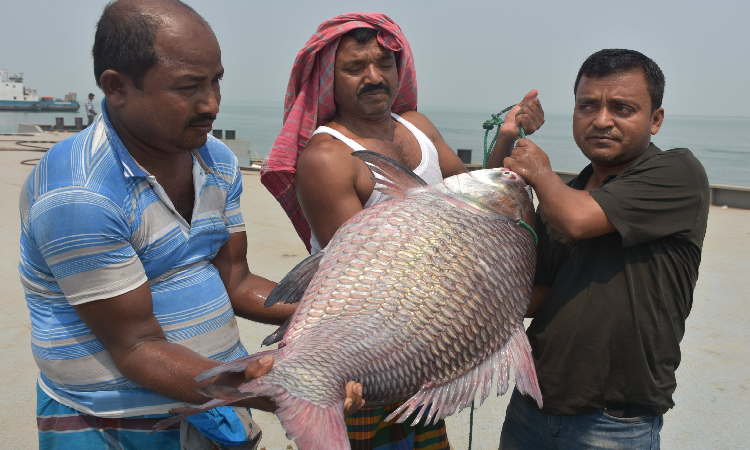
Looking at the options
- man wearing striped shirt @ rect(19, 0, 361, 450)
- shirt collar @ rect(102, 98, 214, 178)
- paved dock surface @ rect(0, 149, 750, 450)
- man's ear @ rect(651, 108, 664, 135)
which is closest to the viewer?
man wearing striped shirt @ rect(19, 0, 361, 450)

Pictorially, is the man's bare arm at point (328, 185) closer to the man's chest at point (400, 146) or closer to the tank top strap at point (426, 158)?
the man's chest at point (400, 146)

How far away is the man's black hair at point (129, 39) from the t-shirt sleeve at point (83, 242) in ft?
1.21

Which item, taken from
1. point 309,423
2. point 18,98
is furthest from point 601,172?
point 18,98

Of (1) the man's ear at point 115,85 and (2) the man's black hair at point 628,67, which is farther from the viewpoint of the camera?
(2) the man's black hair at point 628,67

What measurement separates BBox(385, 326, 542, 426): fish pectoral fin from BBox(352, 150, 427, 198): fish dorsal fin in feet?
1.77

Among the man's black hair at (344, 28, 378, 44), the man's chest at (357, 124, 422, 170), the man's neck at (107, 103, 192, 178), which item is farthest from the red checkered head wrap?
the man's neck at (107, 103, 192, 178)

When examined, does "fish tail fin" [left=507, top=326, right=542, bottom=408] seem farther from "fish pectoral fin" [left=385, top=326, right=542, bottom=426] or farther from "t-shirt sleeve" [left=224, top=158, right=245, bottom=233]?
"t-shirt sleeve" [left=224, top=158, right=245, bottom=233]

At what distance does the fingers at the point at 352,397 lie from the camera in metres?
1.31

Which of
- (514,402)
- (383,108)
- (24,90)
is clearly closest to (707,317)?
(514,402)

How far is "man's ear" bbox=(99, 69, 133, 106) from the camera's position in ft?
4.86

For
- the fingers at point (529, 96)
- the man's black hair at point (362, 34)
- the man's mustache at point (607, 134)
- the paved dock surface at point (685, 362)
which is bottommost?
the paved dock surface at point (685, 362)

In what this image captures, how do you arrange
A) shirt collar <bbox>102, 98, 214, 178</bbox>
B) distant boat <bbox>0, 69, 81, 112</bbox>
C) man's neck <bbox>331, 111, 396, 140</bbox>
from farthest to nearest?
1. distant boat <bbox>0, 69, 81, 112</bbox>
2. man's neck <bbox>331, 111, 396, 140</bbox>
3. shirt collar <bbox>102, 98, 214, 178</bbox>

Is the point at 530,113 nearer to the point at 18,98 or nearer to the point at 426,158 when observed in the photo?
the point at 426,158

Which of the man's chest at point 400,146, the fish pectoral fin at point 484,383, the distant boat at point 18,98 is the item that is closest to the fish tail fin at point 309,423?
the fish pectoral fin at point 484,383
